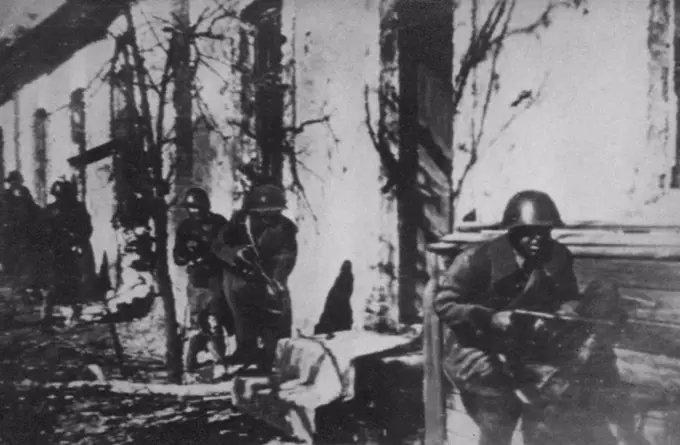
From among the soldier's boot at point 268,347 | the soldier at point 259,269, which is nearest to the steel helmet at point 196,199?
the soldier at point 259,269

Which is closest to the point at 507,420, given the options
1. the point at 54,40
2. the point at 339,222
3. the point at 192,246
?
the point at 339,222

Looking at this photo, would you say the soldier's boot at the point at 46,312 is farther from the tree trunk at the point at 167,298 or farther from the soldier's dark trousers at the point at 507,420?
the soldier's dark trousers at the point at 507,420

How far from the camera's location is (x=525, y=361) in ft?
11.3

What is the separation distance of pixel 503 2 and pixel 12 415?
15.4ft

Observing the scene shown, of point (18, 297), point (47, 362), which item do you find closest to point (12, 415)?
point (47, 362)

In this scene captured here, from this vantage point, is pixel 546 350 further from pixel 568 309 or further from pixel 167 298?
pixel 167 298

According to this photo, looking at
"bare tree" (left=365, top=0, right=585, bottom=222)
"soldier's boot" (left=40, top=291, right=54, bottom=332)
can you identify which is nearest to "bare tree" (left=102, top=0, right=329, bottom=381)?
"soldier's boot" (left=40, top=291, right=54, bottom=332)

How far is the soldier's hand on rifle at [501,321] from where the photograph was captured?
3445mm

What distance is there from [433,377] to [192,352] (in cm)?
192

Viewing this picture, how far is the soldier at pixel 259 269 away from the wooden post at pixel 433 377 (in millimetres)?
1119

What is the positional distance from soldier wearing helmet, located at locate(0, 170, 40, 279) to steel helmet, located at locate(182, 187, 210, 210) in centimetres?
118

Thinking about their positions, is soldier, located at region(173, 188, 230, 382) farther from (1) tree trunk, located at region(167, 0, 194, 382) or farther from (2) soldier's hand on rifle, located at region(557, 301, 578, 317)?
(2) soldier's hand on rifle, located at region(557, 301, 578, 317)

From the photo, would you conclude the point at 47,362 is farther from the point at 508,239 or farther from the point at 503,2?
the point at 503,2

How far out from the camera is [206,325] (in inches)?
179
